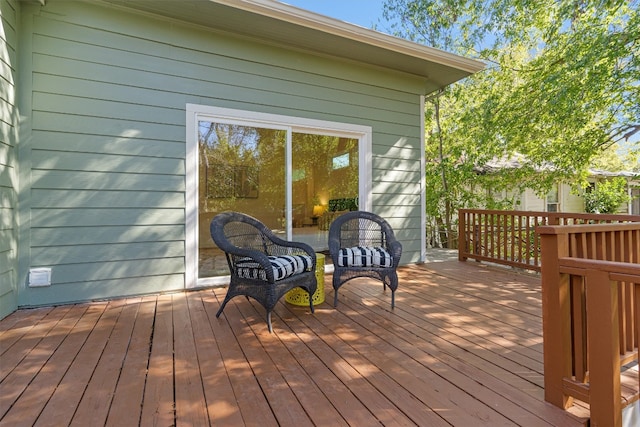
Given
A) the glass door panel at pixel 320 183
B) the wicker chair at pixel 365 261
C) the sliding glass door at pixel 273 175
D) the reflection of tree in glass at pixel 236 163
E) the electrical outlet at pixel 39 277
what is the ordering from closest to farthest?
the electrical outlet at pixel 39 277 → the wicker chair at pixel 365 261 → the sliding glass door at pixel 273 175 → the reflection of tree in glass at pixel 236 163 → the glass door panel at pixel 320 183

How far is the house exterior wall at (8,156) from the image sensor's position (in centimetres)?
256

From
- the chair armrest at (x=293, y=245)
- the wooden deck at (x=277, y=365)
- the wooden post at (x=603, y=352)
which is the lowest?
the wooden deck at (x=277, y=365)

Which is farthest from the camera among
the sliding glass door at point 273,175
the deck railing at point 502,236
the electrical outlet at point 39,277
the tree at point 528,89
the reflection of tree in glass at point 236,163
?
the tree at point 528,89

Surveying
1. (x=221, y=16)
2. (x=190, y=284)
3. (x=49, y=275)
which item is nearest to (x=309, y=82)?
(x=221, y=16)

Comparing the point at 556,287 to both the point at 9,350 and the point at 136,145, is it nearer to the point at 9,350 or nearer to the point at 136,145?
the point at 9,350

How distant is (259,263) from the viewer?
8.07 ft

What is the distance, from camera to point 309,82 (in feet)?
13.6

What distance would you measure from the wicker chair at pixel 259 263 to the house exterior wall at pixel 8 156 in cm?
170

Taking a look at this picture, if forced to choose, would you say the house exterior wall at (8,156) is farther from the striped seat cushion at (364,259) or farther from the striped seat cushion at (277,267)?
the striped seat cushion at (364,259)

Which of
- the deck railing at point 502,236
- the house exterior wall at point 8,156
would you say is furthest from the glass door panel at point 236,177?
the deck railing at point 502,236

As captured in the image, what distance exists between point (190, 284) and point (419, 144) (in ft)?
12.5

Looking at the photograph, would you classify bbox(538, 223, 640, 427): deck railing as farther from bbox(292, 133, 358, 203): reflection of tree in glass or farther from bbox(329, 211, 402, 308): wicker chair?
bbox(292, 133, 358, 203): reflection of tree in glass

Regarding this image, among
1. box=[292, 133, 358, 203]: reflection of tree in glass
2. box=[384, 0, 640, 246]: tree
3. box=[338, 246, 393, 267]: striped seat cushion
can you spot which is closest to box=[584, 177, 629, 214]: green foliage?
box=[384, 0, 640, 246]: tree

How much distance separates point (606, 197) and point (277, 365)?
11.9 metres
